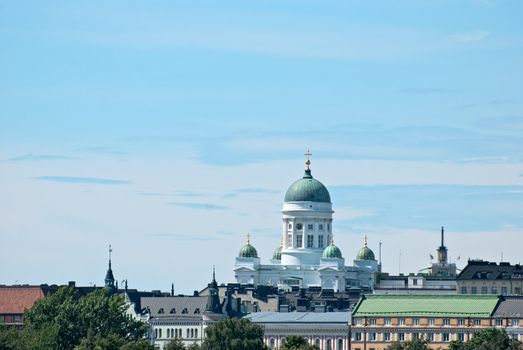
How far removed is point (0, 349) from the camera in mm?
199500

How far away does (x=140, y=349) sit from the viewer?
196 meters

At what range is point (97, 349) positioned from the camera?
19975 centimetres

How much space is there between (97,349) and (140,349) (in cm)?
498

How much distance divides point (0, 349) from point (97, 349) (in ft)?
24.9

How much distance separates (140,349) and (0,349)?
11.6 metres
